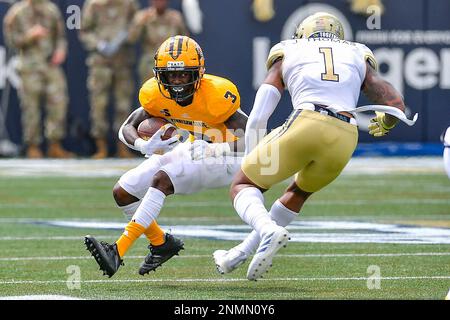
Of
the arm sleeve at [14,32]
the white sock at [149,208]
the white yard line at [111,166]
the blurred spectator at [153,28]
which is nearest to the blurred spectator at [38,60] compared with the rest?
the arm sleeve at [14,32]

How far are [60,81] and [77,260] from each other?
951 cm

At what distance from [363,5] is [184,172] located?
11258 mm

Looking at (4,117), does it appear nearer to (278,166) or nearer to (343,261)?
(343,261)

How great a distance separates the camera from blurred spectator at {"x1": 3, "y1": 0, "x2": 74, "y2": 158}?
17500 millimetres

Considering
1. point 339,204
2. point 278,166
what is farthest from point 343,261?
point 339,204

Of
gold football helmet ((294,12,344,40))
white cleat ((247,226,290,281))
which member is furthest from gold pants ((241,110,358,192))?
gold football helmet ((294,12,344,40))

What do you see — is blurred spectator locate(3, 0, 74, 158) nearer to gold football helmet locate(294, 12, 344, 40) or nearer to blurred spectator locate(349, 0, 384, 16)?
blurred spectator locate(349, 0, 384, 16)

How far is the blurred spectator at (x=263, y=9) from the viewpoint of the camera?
18312 millimetres

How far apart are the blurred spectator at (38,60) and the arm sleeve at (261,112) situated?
1083cm

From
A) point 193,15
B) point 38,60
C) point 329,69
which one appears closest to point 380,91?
point 329,69

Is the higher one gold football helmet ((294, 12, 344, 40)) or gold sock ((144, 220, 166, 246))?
gold football helmet ((294, 12, 344, 40))

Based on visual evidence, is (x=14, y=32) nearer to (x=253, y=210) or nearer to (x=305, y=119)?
(x=305, y=119)

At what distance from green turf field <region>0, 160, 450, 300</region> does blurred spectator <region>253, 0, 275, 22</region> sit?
477cm

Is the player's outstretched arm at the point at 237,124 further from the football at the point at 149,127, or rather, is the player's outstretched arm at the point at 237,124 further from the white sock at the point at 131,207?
the white sock at the point at 131,207
